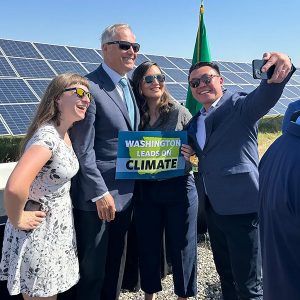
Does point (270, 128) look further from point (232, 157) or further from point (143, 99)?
point (232, 157)

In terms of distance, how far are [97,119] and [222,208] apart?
1.18 metres

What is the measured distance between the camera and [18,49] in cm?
1130

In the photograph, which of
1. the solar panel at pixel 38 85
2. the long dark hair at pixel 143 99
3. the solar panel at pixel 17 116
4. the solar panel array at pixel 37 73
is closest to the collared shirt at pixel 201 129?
the long dark hair at pixel 143 99

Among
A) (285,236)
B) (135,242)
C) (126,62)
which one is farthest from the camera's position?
(135,242)

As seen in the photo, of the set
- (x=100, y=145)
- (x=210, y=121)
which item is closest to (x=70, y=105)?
(x=100, y=145)

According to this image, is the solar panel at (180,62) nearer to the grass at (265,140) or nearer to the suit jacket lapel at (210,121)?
the grass at (265,140)

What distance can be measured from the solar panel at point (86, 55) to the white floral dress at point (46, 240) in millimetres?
9982

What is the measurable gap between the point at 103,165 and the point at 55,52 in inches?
401

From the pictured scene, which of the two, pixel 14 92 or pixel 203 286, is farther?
pixel 14 92

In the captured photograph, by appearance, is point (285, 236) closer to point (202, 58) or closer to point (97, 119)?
point (97, 119)

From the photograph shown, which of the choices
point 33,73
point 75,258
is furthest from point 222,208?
point 33,73

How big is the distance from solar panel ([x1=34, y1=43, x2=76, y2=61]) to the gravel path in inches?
355

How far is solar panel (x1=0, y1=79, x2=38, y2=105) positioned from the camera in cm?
870

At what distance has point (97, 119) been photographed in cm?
274
